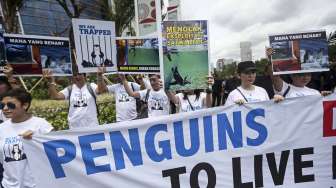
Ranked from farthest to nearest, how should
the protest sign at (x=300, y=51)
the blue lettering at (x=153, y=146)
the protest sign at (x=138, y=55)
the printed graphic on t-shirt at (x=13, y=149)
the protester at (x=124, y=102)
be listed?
the protester at (x=124, y=102) → the protest sign at (x=138, y=55) → the protest sign at (x=300, y=51) → the blue lettering at (x=153, y=146) → the printed graphic on t-shirt at (x=13, y=149)

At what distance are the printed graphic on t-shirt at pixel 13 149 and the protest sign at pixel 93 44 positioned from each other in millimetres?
2146

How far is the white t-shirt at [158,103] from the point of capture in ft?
20.9

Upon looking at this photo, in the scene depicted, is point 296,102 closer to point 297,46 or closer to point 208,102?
point 297,46

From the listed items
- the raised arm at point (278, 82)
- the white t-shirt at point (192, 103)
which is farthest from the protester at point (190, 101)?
the raised arm at point (278, 82)

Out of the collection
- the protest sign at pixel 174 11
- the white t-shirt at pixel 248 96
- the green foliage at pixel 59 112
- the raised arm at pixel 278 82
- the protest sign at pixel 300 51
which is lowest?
the green foliage at pixel 59 112

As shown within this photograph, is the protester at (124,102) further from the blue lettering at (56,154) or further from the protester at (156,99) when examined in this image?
the blue lettering at (56,154)

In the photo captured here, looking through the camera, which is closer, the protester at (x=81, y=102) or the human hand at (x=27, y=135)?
the human hand at (x=27, y=135)

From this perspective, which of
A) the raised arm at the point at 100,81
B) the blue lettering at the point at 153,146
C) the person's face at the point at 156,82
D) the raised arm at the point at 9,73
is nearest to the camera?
the blue lettering at the point at 153,146

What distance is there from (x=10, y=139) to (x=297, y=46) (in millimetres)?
3345

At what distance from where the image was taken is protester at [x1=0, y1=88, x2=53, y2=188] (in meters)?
3.81

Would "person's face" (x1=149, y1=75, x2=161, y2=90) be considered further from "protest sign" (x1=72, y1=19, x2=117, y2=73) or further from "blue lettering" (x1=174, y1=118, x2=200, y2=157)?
"blue lettering" (x1=174, y1=118, x2=200, y2=157)

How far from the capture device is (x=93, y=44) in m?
5.91

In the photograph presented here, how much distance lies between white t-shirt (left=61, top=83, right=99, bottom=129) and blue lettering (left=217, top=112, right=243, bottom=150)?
2197mm

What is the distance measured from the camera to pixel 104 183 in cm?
427
